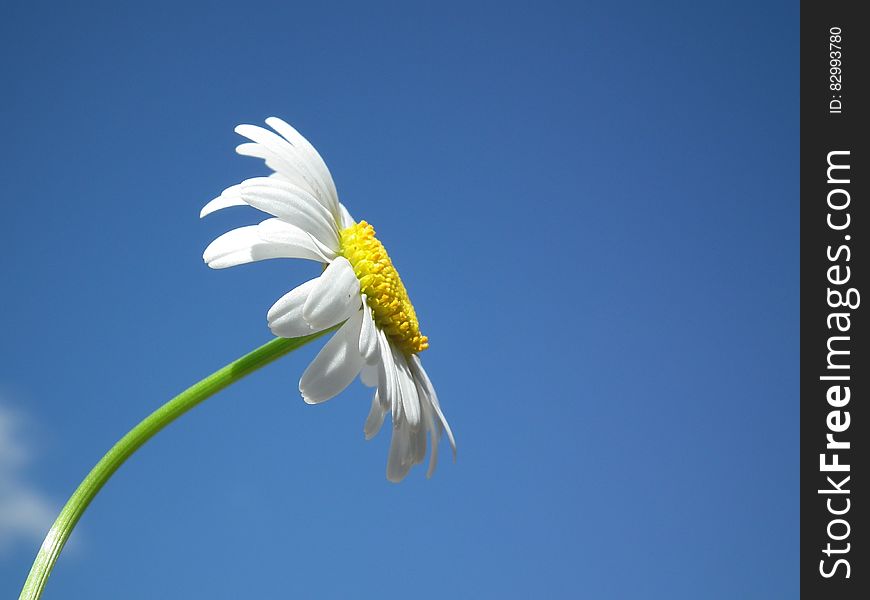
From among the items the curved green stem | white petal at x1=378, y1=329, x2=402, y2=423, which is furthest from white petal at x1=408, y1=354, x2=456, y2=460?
the curved green stem

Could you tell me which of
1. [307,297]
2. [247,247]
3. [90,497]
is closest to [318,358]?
[307,297]

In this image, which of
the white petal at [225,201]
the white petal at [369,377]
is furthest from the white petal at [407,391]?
the white petal at [225,201]

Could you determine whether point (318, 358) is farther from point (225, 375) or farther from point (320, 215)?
point (320, 215)

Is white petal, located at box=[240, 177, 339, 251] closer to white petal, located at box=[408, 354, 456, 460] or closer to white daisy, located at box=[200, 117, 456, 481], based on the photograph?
white daisy, located at box=[200, 117, 456, 481]

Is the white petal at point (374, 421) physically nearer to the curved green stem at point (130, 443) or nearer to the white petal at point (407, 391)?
the white petal at point (407, 391)

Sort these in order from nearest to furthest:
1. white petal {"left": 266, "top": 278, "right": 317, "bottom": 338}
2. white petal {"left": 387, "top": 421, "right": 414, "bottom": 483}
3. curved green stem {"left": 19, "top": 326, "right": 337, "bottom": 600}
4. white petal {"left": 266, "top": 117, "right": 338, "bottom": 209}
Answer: curved green stem {"left": 19, "top": 326, "right": 337, "bottom": 600}, white petal {"left": 266, "top": 278, "right": 317, "bottom": 338}, white petal {"left": 387, "top": 421, "right": 414, "bottom": 483}, white petal {"left": 266, "top": 117, "right": 338, "bottom": 209}

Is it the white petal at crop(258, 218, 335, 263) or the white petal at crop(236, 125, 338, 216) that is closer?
the white petal at crop(258, 218, 335, 263)
